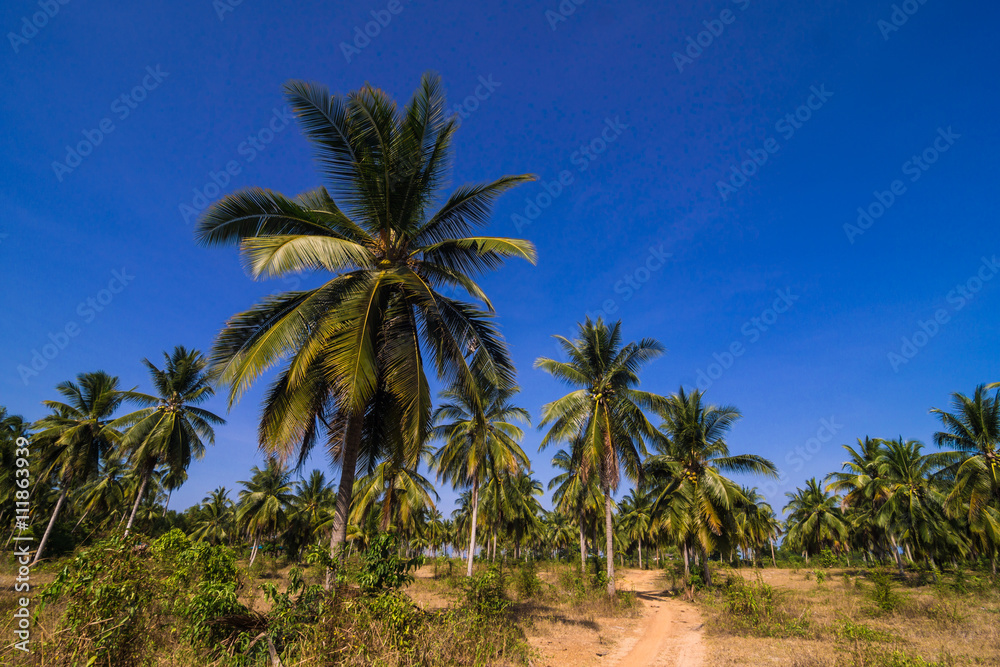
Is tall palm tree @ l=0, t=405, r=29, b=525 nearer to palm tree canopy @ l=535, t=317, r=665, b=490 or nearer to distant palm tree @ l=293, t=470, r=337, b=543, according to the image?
distant palm tree @ l=293, t=470, r=337, b=543

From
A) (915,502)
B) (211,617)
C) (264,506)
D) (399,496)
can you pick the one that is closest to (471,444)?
(399,496)

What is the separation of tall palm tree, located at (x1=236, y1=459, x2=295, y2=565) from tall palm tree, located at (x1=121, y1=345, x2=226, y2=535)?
1224 centimetres

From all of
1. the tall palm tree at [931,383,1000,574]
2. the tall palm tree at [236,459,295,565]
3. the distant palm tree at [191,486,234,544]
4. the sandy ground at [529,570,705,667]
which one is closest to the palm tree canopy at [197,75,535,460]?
the sandy ground at [529,570,705,667]

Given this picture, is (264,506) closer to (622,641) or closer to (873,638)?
(622,641)

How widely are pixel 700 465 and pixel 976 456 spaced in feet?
44.2

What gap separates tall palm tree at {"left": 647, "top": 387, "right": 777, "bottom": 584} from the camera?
22656mm

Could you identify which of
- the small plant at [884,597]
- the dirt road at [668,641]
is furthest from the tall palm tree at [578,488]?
the small plant at [884,597]

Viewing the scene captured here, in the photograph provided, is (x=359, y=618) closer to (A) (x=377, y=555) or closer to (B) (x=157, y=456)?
(A) (x=377, y=555)

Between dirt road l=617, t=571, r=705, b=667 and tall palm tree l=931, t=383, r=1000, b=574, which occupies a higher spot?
tall palm tree l=931, t=383, r=1000, b=574

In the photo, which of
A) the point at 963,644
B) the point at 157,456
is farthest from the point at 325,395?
the point at 157,456

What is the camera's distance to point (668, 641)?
522 inches

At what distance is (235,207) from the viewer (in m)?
8.70

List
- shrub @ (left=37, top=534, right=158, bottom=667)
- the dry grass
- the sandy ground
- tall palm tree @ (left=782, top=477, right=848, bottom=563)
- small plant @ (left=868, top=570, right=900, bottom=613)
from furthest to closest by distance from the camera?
tall palm tree @ (left=782, top=477, right=848, bottom=563), small plant @ (left=868, top=570, right=900, bottom=613), the sandy ground, the dry grass, shrub @ (left=37, top=534, right=158, bottom=667)

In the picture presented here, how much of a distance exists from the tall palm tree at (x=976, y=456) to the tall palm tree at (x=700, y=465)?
984cm
